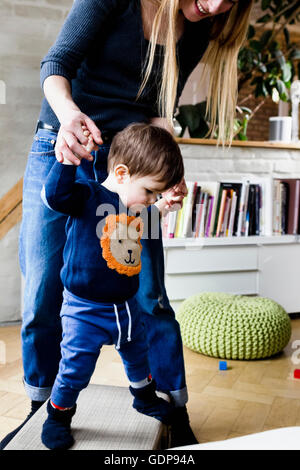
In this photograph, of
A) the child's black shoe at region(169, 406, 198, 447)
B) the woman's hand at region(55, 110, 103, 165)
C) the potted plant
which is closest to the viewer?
the woman's hand at region(55, 110, 103, 165)

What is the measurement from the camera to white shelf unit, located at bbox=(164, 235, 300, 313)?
2.63 metres

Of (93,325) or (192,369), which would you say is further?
(192,369)

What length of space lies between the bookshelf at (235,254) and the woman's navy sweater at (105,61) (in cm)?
142

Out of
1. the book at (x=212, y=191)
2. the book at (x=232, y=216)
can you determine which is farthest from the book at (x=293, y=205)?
the book at (x=212, y=191)

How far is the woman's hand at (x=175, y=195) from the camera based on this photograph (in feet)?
3.93

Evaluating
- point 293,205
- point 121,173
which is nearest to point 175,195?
point 121,173

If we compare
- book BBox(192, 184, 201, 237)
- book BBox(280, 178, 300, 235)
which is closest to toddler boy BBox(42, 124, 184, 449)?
book BBox(192, 184, 201, 237)

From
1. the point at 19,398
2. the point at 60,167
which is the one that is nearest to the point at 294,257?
the point at 19,398

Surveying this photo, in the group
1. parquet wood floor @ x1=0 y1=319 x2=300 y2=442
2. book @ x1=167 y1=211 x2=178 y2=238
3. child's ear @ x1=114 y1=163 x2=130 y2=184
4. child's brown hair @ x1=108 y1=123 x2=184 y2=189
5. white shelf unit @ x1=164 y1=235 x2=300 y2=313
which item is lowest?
parquet wood floor @ x1=0 y1=319 x2=300 y2=442

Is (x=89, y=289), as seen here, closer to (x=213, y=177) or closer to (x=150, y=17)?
(x=150, y=17)

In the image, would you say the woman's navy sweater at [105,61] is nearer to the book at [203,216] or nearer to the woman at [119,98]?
the woman at [119,98]

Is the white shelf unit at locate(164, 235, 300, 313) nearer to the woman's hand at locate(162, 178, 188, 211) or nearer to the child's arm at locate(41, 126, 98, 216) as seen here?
the woman's hand at locate(162, 178, 188, 211)

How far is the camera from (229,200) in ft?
9.14

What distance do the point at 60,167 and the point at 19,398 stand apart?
1153mm
